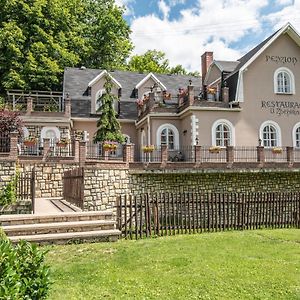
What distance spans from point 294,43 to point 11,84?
22250 millimetres

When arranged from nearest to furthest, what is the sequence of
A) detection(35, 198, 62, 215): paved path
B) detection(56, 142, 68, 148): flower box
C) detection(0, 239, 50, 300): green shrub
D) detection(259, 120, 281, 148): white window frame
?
1. detection(0, 239, 50, 300): green shrub
2. detection(35, 198, 62, 215): paved path
3. detection(56, 142, 68, 148): flower box
4. detection(259, 120, 281, 148): white window frame

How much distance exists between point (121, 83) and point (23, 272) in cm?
2598

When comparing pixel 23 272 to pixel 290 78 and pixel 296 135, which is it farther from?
pixel 290 78

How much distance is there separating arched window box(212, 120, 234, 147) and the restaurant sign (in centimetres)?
258

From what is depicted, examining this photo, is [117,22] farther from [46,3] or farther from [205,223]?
[205,223]

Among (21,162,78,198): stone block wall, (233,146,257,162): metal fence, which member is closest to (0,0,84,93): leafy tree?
(21,162,78,198): stone block wall

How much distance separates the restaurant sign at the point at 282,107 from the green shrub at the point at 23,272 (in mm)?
20236

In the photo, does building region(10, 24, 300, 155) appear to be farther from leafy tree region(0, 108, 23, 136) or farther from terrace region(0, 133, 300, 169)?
leafy tree region(0, 108, 23, 136)

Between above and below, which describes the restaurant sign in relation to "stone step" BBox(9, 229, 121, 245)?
above

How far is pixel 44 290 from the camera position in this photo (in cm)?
418

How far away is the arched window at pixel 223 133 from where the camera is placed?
851 inches

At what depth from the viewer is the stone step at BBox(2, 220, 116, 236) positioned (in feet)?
29.7

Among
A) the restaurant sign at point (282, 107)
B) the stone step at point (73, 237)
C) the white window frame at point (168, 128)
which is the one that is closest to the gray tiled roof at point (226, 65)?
the restaurant sign at point (282, 107)

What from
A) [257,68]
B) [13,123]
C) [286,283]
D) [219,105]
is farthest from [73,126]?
[286,283]
